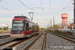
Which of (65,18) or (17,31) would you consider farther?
(65,18)

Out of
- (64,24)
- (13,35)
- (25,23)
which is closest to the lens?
(13,35)

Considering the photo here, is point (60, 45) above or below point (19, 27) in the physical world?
below

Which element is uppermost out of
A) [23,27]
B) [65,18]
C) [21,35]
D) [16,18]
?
[65,18]

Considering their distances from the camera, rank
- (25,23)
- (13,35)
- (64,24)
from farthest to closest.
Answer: (64,24) → (25,23) → (13,35)

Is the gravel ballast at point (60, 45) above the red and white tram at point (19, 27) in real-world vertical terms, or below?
below

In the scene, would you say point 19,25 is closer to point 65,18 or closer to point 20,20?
point 20,20

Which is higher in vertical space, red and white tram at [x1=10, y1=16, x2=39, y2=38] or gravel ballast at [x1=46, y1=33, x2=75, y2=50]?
red and white tram at [x1=10, y1=16, x2=39, y2=38]

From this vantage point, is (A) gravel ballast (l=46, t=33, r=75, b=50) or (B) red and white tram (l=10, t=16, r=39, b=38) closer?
(A) gravel ballast (l=46, t=33, r=75, b=50)

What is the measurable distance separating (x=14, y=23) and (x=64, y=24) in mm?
93539

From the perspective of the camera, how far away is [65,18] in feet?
354

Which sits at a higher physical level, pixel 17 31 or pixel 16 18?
pixel 16 18

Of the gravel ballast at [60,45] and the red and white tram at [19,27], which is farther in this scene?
the red and white tram at [19,27]

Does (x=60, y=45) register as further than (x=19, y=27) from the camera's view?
No

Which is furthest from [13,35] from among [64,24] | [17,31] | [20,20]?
[64,24]
